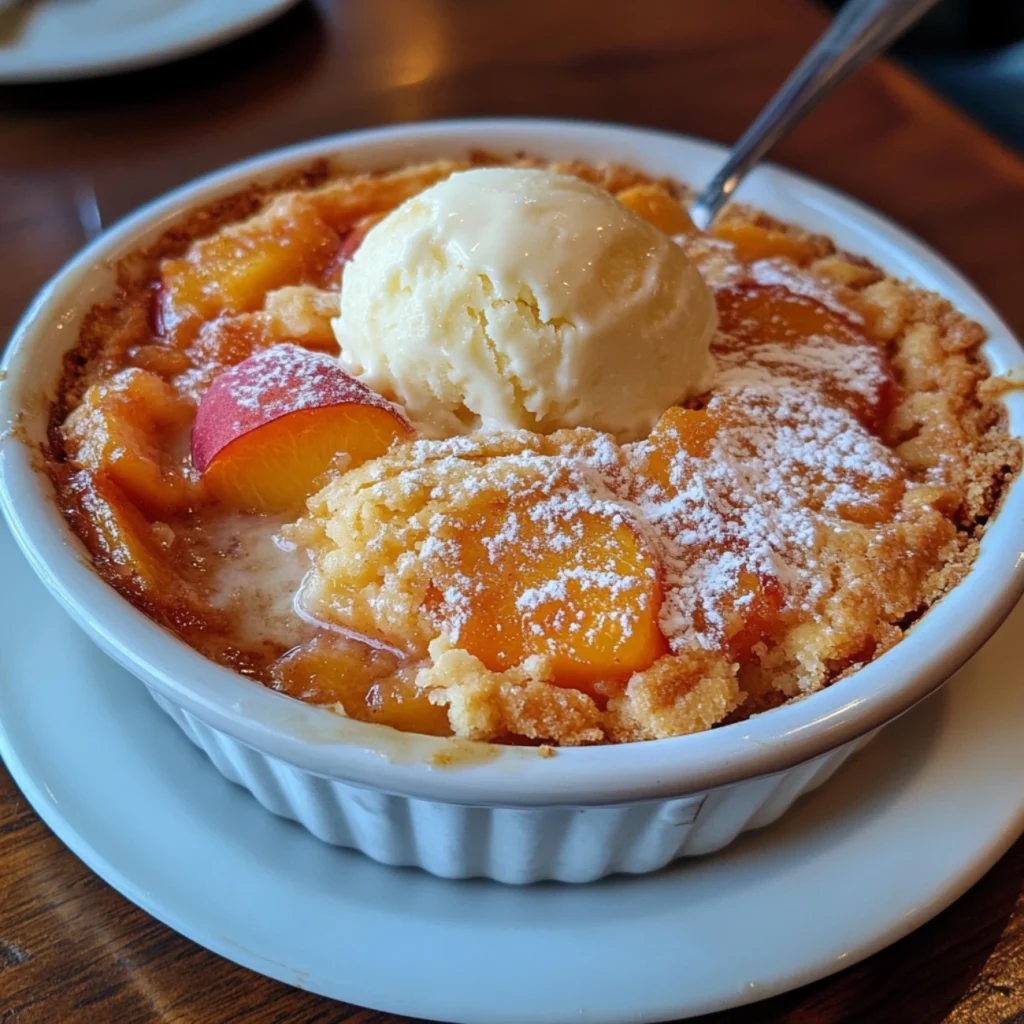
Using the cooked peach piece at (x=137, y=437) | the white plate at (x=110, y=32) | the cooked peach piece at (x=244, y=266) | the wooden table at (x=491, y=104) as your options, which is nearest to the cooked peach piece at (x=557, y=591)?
the cooked peach piece at (x=137, y=437)

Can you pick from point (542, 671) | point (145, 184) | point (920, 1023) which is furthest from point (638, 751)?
point (145, 184)

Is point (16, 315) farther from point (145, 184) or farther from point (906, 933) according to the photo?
point (906, 933)

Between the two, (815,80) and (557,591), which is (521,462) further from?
(815,80)

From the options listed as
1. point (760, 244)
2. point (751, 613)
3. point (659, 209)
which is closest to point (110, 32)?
point (659, 209)

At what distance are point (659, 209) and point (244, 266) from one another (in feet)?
1.65

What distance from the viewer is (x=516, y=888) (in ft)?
2.78

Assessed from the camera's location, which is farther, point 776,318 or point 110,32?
point 110,32

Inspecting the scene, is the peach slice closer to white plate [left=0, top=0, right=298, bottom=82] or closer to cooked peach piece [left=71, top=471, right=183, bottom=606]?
cooked peach piece [left=71, top=471, right=183, bottom=606]

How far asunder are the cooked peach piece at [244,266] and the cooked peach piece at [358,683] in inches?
17.3

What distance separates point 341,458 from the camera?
35.5 inches

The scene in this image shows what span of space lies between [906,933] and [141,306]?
0.97 meters

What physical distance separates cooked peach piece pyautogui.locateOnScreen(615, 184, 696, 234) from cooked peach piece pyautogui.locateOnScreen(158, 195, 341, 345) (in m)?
0.36

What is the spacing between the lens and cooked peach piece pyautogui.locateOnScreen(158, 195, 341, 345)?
108cm

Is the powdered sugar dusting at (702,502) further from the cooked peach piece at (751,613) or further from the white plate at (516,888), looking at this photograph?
the white plate at (516,888)
